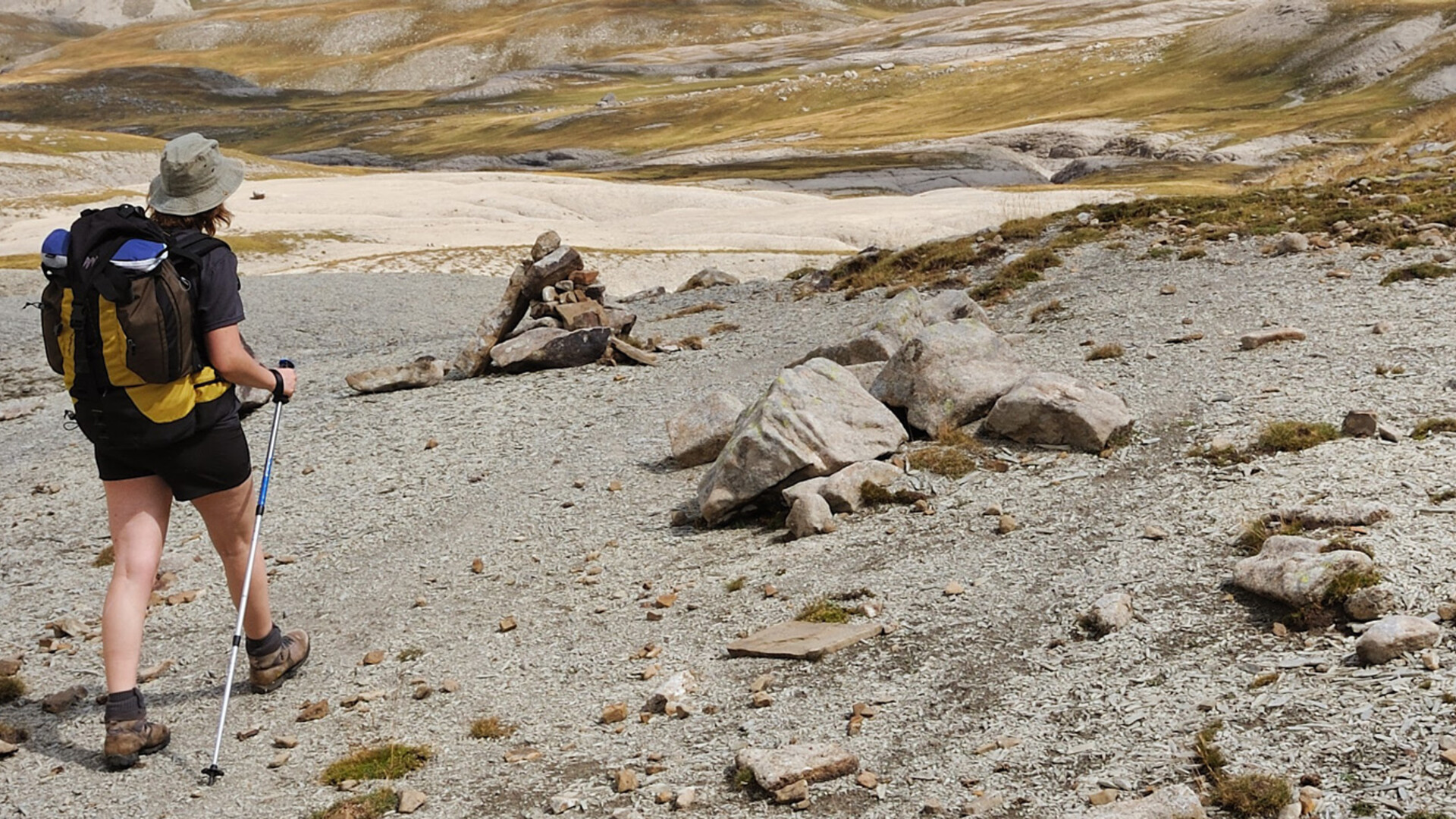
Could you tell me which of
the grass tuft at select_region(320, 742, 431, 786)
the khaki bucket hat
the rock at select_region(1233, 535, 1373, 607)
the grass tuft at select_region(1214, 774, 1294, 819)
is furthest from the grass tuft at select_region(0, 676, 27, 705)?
the rock at select_region(1233, 535, 1373, 607)

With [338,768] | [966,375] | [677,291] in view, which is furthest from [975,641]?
[677,291]

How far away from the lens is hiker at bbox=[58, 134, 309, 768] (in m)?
8.25

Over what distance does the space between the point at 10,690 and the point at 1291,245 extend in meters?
21.4

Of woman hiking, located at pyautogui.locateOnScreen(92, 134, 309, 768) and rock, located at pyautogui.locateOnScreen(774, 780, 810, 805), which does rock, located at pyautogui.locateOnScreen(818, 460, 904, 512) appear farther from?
woman hiking, located at pyautogui.locateOnScreen(92, 134, 309, 768)

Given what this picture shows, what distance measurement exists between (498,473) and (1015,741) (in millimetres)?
10758

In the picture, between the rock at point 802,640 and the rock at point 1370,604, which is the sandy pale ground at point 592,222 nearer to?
the rock at point 802,640

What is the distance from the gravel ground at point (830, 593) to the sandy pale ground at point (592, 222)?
30.4 meters

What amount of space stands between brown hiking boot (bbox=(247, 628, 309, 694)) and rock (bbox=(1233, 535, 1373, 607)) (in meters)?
7.83

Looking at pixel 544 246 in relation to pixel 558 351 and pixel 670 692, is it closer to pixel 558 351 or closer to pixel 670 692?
pixel 558 351

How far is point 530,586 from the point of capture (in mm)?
11836

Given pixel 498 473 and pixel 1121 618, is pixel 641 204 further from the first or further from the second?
pixel 1121 618

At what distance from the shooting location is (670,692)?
8.74 m

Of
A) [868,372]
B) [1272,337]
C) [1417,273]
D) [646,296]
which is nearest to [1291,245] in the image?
[1417,273]

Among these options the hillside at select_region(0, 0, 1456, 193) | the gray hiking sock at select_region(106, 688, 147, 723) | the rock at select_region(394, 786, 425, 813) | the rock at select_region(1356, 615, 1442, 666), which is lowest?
the hillside at select_region(0, 0, 1456, 193)
